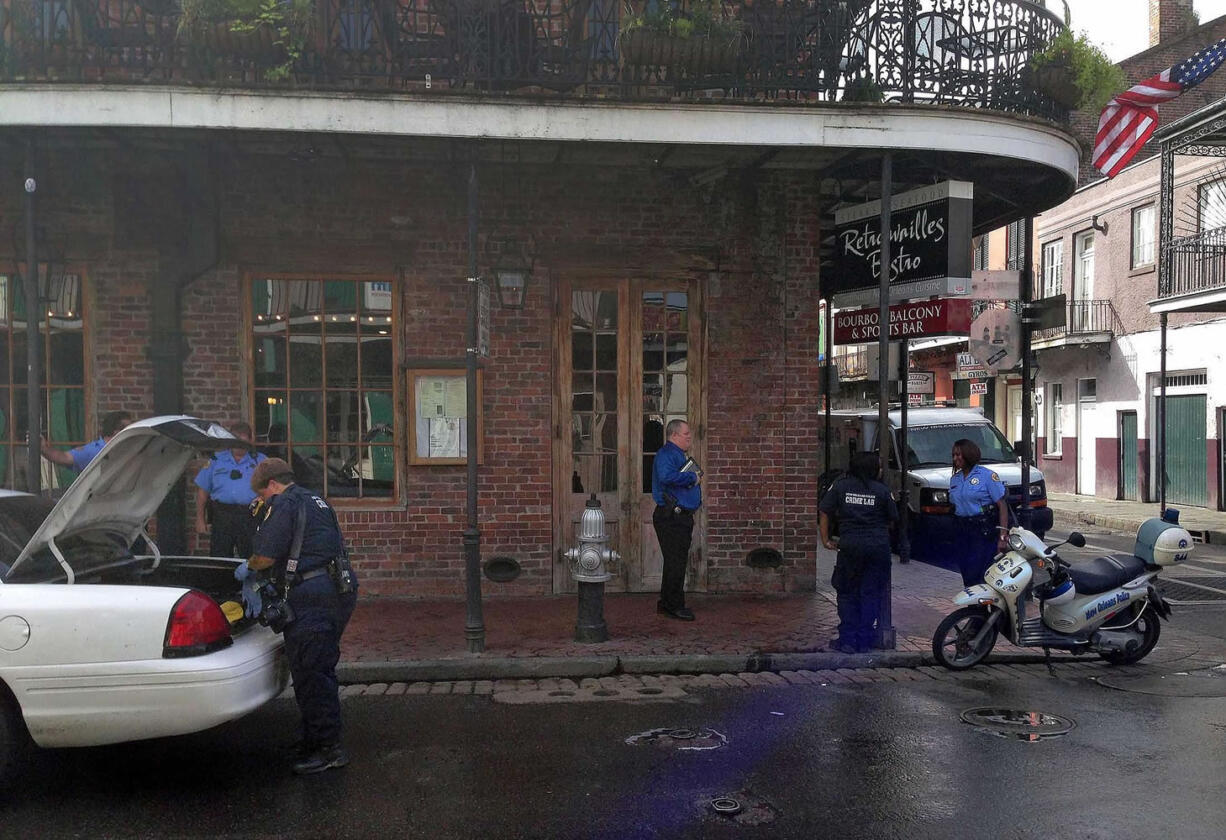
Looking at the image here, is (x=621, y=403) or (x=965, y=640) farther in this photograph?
(x=621, y=403)

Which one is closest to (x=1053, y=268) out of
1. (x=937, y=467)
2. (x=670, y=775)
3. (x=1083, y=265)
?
(x=1083, y=265)

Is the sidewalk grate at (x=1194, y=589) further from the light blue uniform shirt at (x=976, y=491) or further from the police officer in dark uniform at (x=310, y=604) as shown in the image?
the police officer in dark uniform at (x=310, y=604)

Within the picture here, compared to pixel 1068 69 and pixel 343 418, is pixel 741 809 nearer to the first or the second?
pixel 343 418

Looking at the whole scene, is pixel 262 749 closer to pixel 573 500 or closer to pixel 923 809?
pixel 923 809

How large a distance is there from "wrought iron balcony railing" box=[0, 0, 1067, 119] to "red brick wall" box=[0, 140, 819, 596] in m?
0.99

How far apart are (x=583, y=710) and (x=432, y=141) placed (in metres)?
4.54

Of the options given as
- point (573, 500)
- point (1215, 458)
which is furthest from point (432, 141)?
point (1215, 458)

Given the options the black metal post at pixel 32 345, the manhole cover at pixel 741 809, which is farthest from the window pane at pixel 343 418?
the manhole cover at pixel 741 809

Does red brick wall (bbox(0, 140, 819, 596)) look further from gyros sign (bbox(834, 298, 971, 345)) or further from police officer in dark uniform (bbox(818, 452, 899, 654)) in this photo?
police officer in dark uniform (bbox(818, 452, 899, 654))

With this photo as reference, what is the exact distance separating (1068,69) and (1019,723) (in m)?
5.54

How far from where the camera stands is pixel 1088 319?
76.0ft

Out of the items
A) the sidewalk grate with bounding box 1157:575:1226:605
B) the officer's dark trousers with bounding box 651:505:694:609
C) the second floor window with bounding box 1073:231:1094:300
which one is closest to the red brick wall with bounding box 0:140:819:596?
the officer's dark trousers with bounding box 651:505:694:609

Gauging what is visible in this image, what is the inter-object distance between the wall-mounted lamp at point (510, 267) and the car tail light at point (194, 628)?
487cm

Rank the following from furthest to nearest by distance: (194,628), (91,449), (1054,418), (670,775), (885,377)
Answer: (1054,418) < (91,449) < (885,377) < (670,775) < (194,628)
